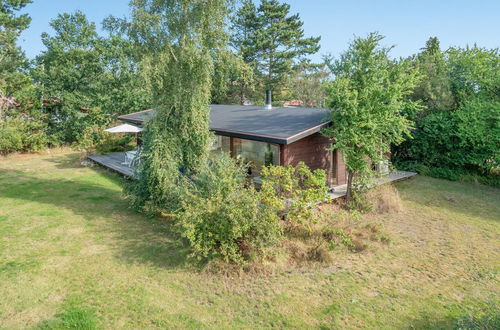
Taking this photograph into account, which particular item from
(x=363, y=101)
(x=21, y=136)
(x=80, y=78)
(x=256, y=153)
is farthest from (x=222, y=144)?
(x=80, y=78)

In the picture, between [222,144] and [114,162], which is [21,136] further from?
[222,144]

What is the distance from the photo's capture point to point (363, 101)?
9.34 meters

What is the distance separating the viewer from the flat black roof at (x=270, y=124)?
950cm

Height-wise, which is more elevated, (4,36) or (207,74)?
(4,36)

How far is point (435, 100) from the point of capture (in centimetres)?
1413

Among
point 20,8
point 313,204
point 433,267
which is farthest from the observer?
point 20,8

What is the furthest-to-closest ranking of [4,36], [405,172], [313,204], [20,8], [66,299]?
1. [20,8]
2. [4,36]
3. [405,172]
4. [313,204]
5. [66,299]

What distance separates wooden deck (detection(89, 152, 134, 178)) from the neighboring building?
127 inches

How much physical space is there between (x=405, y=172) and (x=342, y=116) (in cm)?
633

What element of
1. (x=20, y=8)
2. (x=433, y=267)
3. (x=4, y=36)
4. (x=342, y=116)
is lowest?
(x=433, y=267)

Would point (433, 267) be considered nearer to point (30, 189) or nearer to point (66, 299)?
point (66, 299)

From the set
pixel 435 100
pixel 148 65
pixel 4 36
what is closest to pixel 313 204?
pixel 148 65

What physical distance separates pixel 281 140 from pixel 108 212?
5.55 meters

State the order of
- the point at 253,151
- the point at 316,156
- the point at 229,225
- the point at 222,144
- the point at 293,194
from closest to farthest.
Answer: the point at 229,225 → the point at 293,194 → the point at 316,156 → the point at 253,151 → the point at 222,144
